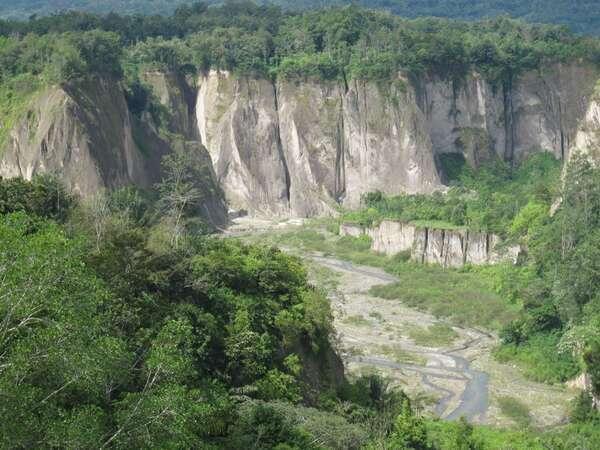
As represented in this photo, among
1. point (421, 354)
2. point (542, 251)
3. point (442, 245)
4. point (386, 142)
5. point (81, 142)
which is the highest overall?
point (81, 142)

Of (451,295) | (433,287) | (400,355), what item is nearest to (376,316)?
(451,295)

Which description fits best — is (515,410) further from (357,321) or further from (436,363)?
(357,321)

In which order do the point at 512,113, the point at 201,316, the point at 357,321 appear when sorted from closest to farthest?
the point at 201,316 < the point at 357,321 < the point at 512,113

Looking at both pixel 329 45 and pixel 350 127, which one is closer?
pixel 350 127

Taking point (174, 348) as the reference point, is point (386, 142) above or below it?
below

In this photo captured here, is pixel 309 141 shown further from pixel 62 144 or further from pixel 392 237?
pixel 62 144

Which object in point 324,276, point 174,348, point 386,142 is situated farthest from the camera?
point 386,142

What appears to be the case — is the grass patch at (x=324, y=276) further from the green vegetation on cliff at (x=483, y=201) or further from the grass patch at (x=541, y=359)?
the grass patch at (x=541, y=359)
